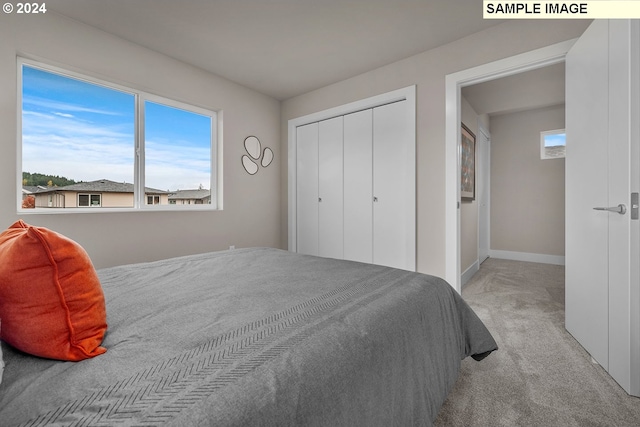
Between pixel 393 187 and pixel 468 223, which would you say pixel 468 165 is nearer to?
pixel 468 223

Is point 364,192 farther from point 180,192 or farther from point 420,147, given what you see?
point 180,192

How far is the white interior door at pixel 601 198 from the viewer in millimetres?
1524

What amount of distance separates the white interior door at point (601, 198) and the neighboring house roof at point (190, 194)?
11.6 feet

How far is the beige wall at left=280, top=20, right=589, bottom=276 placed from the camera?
7.98 ft

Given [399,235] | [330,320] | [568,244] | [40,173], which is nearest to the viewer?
[330,320]

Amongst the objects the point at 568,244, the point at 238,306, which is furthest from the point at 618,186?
the point at 238,306

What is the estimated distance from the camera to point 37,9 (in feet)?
7.14

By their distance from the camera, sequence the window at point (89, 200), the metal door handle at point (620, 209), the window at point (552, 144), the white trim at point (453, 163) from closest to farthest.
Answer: the metal door handle at point (620, 209)
the window at point (89, 200)
the white trim at point (453, 163)
the window at point (552, 144)

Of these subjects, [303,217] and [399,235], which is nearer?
[399,235]

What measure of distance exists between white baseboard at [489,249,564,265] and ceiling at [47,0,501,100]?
403 centimetres

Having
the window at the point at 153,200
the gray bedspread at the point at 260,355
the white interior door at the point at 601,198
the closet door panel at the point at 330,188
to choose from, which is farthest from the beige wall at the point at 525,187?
the window at the point at 153,200

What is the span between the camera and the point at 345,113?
360cm

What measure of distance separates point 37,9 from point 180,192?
1800 millimetres

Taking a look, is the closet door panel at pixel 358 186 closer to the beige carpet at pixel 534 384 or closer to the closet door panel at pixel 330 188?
the closet door panel at pixel 330 188
